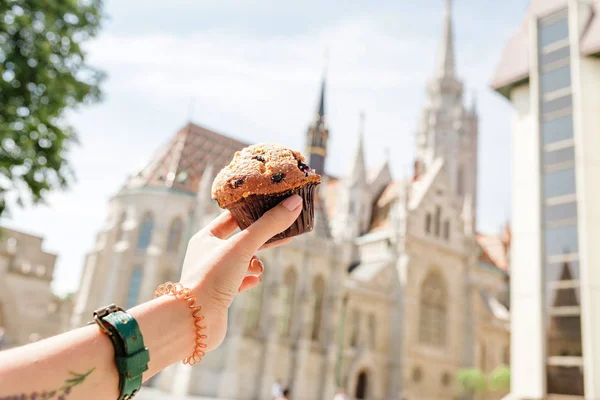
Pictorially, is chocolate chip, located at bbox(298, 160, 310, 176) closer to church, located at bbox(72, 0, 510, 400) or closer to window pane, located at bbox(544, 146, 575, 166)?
window pane, located at bbox(544, 146, 575, 166)

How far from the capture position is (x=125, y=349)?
3.25 ft

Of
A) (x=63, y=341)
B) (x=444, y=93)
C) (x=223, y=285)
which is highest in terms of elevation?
(x=444, y=93)

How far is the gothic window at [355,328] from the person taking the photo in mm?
28281

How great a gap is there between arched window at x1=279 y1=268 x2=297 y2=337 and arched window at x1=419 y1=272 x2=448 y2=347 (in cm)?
915

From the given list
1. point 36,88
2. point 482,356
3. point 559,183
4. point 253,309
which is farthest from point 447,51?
point 36,88

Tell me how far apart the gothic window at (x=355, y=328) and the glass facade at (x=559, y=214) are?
15128 mm

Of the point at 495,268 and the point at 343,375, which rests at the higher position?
the point at 495,268

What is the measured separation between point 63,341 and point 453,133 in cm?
4728

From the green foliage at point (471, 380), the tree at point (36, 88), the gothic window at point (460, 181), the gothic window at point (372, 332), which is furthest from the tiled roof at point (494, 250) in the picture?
the tree at point (36, 88)

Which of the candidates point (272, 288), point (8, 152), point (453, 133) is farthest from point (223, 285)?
point (453, 133)

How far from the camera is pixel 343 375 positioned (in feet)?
88.7

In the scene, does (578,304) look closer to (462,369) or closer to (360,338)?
(360,338)

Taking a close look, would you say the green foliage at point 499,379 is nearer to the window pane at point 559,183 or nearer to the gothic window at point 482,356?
the gothic window at point 482,356

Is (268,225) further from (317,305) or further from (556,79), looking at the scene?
(317,305)
